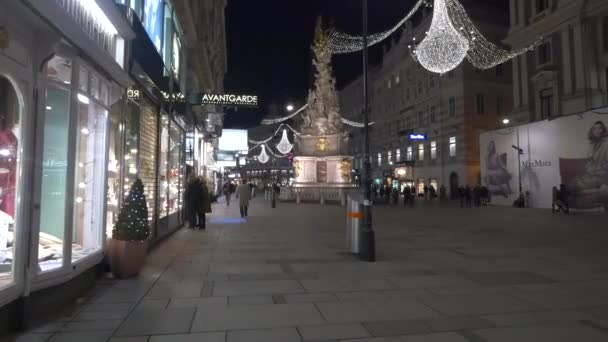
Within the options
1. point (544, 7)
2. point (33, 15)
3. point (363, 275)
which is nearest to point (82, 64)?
point (33, 15)

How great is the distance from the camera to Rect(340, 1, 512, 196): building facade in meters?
42.0

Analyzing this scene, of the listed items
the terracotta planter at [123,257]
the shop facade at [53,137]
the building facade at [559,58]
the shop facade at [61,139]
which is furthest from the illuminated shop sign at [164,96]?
the building facade at [559,58]

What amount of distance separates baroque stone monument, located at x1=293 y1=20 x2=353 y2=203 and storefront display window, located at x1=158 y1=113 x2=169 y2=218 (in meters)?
21.7

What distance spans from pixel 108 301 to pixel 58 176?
196cm

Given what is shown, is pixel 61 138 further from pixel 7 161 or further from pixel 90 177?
pixel 90 177

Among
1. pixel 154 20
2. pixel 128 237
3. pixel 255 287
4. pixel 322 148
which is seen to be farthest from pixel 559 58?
pixel 128 237

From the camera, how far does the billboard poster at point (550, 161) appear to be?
2294cm

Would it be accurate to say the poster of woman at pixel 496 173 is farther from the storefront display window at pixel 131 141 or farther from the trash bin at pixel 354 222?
the storefront display window at pixel 131 141

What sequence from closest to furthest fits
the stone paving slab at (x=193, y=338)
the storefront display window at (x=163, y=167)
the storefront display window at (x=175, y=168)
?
the stone paving slab at (x=193, y=338)
the storefront display window at (x=163, y=167)
the storefront display window at (x=175, y=168)

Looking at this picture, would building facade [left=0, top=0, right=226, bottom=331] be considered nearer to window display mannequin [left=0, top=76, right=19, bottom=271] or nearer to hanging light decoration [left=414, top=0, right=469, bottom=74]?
window display mannequin [left=0, top=76, right=19, bottom=271]

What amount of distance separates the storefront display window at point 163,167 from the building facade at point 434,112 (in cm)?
3110

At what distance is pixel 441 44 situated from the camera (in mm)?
13672

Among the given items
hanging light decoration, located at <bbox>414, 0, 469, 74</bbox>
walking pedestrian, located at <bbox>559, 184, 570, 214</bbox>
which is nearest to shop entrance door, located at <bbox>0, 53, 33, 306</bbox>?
hanging light decoration, located at <bbox>414, 0, 469, 74</bbox>

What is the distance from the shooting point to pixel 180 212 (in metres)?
15.8
